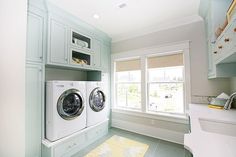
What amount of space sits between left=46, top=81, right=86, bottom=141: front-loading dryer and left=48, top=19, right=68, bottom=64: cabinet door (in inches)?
20.0

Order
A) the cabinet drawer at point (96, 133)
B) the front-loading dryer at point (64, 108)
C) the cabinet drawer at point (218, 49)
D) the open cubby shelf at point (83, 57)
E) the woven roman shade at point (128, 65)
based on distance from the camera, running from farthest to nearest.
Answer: the woven roman shade at point (128, 65) → the open cubby shelf at point (83, 57) → the cabinet drawer at point (96, 133) → the front-loading dryer at point (64, 108) → the cabinet drawer at point (218, 49)

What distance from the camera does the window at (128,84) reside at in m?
3.36

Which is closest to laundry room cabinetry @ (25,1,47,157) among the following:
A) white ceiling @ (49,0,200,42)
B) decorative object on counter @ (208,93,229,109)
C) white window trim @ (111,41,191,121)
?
white ceiling @ (49,0,200,42)

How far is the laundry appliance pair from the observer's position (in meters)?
1.94

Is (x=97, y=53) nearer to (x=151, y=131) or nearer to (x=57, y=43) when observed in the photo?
(x=57, y=43)

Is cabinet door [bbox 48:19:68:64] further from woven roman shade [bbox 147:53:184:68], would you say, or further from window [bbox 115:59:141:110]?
woven roman shade [bbox 147:53:184:68]

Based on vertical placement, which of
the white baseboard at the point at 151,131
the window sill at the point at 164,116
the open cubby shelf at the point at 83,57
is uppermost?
the open cubby shelf at the point at 83,57

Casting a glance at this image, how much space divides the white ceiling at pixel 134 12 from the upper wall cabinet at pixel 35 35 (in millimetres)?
397

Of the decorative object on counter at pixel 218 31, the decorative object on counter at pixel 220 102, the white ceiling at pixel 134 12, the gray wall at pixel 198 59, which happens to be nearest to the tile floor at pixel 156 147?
the decorative object on counter at pixel 220 102

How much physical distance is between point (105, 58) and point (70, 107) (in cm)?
180

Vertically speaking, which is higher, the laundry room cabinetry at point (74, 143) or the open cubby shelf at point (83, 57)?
the open cubby shelf at point (83, 57)

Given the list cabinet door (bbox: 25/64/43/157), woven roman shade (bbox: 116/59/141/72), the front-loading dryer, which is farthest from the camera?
woven roman shade (bbox: 116/59/141/72)

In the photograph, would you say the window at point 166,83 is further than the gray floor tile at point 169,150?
Yes

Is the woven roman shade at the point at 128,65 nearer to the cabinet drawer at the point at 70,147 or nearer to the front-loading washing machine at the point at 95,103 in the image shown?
the front-loading washing machine at the point at 95,103
